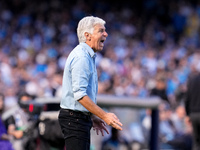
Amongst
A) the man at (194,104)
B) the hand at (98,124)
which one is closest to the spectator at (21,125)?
the hand at (98,124)

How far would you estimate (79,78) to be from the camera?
4.09 meters

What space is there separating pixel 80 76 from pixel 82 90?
0.11m

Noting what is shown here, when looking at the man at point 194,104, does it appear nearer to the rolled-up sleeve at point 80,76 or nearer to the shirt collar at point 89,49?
the shirt collar at point 89,49

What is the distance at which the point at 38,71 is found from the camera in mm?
Result: 14938

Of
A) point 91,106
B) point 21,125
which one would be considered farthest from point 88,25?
point 21,125

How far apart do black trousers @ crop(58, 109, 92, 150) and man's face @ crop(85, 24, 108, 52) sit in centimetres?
60

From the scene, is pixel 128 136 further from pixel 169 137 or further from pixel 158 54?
pixel 158 54

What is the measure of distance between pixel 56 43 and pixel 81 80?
13631 millimetres

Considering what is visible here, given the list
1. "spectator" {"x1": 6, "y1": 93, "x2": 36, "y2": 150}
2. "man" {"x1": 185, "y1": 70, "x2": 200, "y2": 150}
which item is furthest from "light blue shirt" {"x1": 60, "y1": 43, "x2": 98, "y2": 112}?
"man" {"x1": 185, "y1": 70, "x2": 200, "y2": 150}

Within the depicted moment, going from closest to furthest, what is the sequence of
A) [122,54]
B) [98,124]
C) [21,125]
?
[98,124]
[21,125]
[122,54]

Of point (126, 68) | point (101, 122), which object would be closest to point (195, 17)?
point (126, 68)

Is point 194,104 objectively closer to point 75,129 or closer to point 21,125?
point 21,125

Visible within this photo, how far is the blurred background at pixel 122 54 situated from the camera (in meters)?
10.2

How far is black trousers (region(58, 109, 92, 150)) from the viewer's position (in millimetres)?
4201
